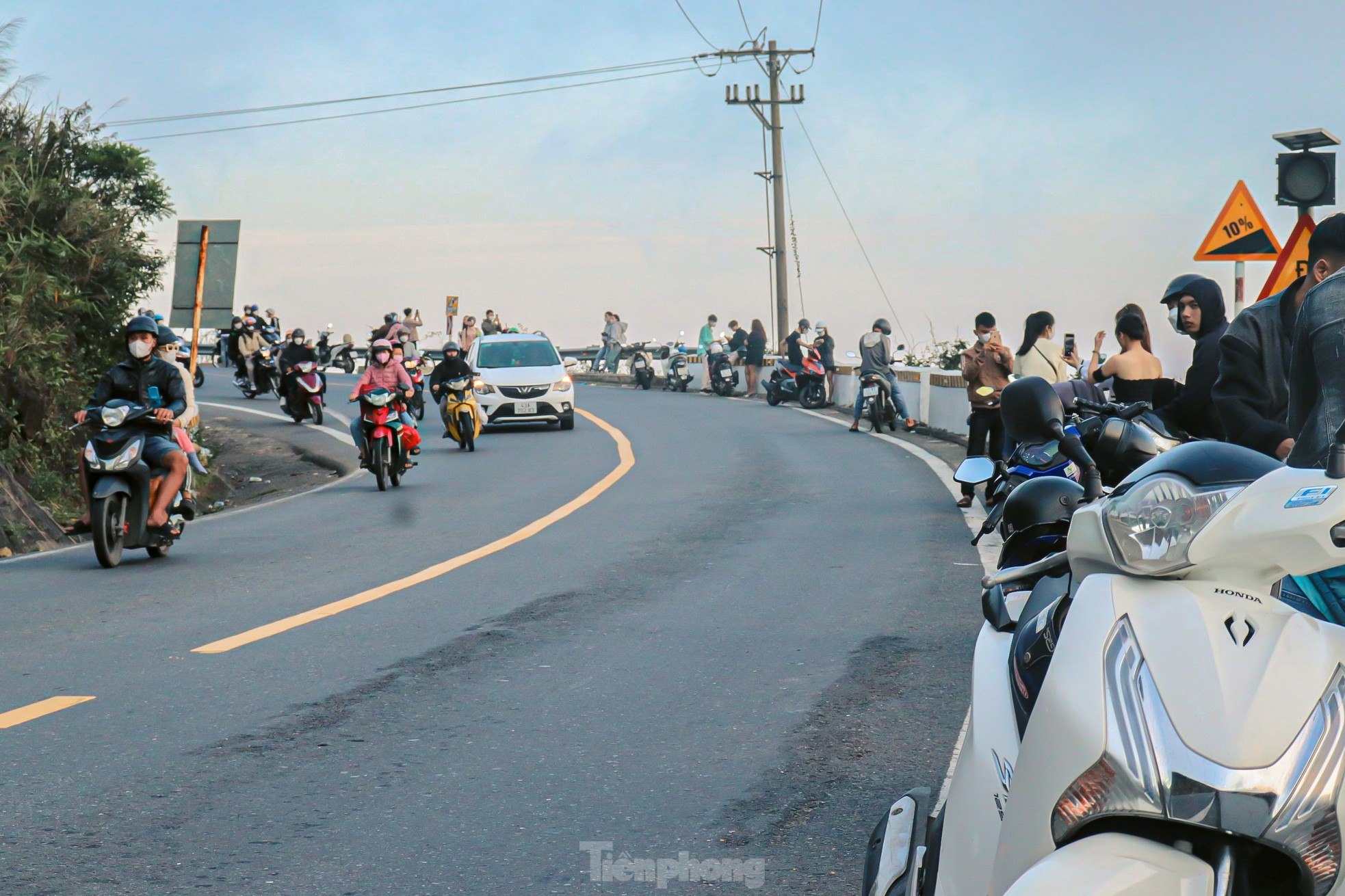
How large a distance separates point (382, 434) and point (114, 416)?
6.24m

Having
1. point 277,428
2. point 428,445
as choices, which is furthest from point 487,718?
point 277,428

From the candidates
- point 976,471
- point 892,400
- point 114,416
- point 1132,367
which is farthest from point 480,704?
point 892,400

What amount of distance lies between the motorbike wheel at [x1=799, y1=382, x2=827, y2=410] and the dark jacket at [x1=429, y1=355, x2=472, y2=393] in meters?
10.9

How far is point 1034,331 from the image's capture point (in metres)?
13.8

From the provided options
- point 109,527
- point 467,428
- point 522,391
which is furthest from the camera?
point 522,391

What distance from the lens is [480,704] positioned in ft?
21.0

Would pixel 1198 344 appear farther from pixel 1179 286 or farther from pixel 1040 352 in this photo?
pixel 1040 352

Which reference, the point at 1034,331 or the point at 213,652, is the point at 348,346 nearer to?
the point at 1034,331

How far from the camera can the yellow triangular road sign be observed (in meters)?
11.5

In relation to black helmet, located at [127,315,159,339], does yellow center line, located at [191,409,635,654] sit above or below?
below

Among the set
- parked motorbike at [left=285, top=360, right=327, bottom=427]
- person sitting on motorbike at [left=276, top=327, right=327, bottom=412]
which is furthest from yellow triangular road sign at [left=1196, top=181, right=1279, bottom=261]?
parked motorbike at [left=285, top=360, right=327, bottom=427]

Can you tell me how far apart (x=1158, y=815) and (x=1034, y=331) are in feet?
39.6

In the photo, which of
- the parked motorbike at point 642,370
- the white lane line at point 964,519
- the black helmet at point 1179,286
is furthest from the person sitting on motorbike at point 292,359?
the black helmet at point 1179,286

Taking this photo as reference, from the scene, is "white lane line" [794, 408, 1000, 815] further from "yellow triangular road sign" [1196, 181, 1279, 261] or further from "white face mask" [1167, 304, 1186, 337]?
"yellow triangular road sign" [1196, 181, 1279, 261]
